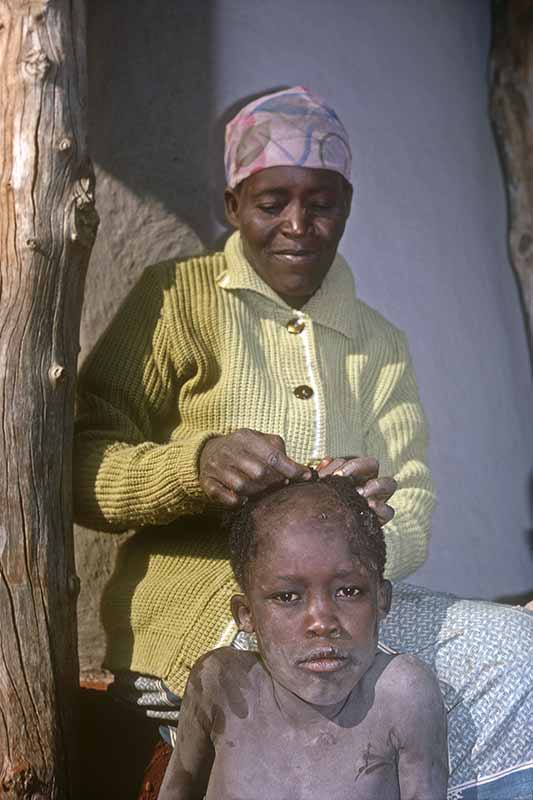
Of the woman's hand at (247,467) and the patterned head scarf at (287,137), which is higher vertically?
the patterned head scarf at (287,137)

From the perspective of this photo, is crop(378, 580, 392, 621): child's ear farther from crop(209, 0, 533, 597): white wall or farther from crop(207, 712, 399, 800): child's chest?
crop(209, 0, 533, 597): white wall

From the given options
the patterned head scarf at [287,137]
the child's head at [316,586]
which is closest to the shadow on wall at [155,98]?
the patterned head scarf at [287,137]

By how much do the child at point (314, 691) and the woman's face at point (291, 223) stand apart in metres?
0.59

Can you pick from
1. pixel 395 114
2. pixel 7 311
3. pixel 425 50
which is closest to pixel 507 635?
pixel 7 311

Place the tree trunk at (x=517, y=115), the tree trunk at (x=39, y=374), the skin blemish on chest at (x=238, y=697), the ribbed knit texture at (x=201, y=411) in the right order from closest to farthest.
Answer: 1. the skin blemish on chest at (x=238, y=697)
2. the tree trunk at (x=39, y=374)
3. the ribbed knit texture at (x=201, y=411)
4. the tree trunk at (x=517, y=115)

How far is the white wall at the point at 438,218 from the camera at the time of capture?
270 centimetres

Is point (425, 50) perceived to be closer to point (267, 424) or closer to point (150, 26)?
point (150, 26)

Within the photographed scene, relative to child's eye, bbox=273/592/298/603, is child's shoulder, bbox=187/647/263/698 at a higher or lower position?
lower

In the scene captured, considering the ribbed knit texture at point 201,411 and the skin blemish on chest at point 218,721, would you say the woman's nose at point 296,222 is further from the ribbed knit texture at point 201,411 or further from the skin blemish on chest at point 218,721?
the skin blemish on chest at point 218,721

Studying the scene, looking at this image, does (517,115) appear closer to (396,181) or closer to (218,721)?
(396,181)

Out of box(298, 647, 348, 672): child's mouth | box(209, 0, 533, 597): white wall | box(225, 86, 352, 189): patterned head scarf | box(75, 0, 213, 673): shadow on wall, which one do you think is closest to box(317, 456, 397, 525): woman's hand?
box(298, 647, 348, 672): child's mouth

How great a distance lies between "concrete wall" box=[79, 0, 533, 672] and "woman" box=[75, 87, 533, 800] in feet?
1.32

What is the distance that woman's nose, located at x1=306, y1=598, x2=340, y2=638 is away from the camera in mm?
1544

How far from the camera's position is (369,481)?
5.65 ft
